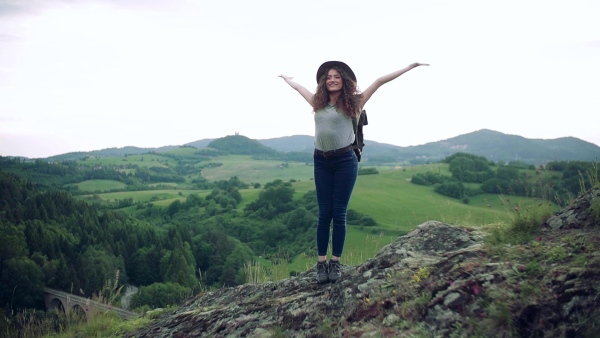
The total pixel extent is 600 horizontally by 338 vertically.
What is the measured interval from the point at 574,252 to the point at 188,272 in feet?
192

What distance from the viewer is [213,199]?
107 m

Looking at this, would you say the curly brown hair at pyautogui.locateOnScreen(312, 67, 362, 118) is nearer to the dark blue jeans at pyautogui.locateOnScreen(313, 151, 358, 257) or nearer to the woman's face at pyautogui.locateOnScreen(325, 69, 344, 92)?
the woman's face at pyautogui.locateOnScreen(325, 69, 344, 92)

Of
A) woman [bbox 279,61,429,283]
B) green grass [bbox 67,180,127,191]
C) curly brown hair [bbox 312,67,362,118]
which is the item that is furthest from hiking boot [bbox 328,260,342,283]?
green grass [bbox 67,180,127,191]

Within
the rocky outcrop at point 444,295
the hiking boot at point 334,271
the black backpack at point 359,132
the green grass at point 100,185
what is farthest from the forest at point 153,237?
the green grass at point 100,185

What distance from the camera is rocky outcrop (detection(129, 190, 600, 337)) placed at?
3391 millimetres

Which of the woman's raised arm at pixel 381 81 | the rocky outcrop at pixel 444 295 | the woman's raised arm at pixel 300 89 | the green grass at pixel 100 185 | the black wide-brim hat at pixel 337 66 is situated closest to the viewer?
the rocky outcrop at pixel 444 295

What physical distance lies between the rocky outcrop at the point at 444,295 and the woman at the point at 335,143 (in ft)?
1.84

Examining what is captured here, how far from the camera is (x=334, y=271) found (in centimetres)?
542

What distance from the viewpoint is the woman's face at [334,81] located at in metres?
5.38

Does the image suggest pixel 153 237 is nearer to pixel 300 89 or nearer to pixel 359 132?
pixel 300 89

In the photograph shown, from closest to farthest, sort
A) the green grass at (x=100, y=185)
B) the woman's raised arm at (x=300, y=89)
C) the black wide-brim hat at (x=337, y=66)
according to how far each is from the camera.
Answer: the black wide-brim hat at (x=337, y=66) → the woman's raised arm at (x=300, y=89) → the green grass at (x=100, y=185)

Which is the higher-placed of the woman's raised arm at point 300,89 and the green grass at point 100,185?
the woman's raised arm at point 300,89

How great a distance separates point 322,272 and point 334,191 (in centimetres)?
100

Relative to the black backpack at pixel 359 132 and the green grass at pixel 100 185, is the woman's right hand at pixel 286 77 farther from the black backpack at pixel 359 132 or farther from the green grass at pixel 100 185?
the green grass at pixel 100 185
